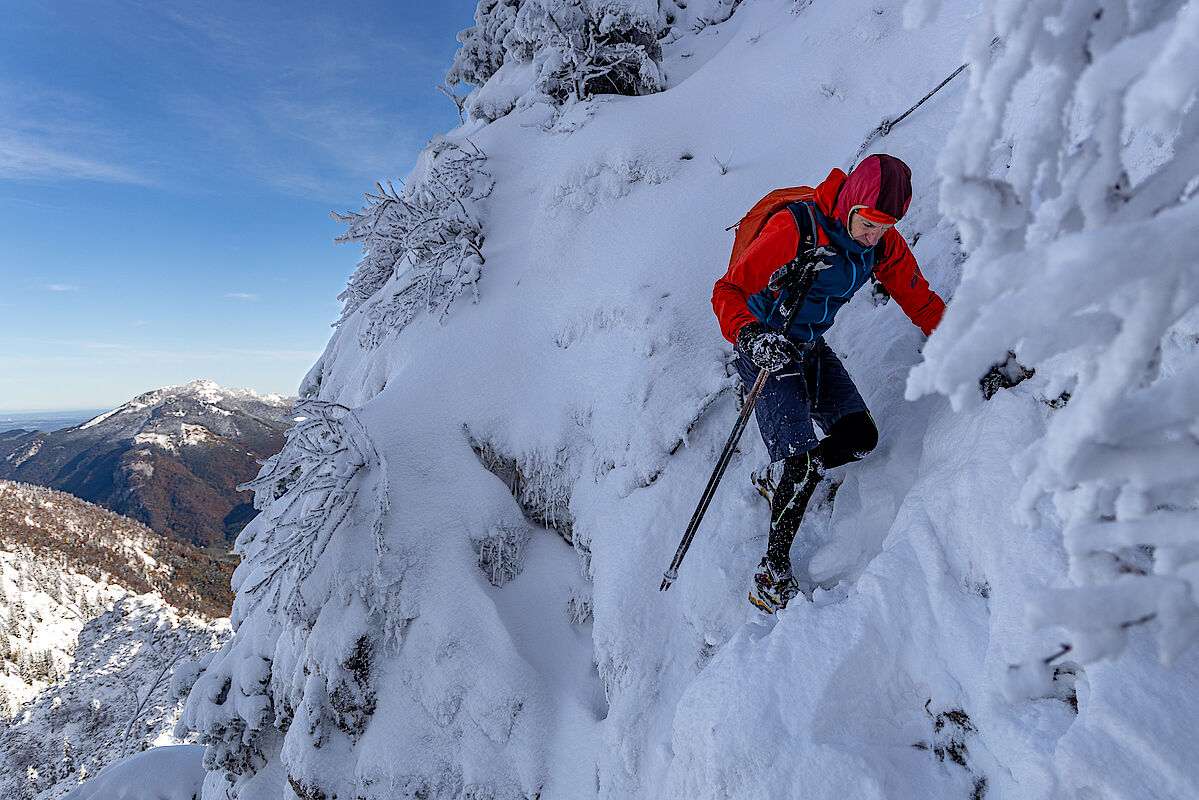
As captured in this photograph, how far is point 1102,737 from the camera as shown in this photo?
144 cm

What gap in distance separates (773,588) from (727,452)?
783 mm

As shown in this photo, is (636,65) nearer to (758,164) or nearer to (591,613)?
(758,164)

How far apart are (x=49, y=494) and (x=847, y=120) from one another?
4825 inches

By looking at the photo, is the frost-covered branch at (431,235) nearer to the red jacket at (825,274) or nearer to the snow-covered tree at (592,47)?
the snow-covered tree at (592,47)

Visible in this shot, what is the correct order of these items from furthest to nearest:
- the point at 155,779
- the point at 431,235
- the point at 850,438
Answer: the point at 155,779, the point at 431,235, the point at 850,438

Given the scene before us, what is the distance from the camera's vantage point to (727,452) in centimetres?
300

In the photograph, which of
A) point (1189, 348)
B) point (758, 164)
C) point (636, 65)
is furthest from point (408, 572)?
point (636, 65)

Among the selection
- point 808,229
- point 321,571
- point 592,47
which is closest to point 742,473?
point 808,229

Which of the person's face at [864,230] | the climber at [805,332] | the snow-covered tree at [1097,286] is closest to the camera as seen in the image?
the snow-covered tree at [1097,286]

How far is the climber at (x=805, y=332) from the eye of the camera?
2.59m

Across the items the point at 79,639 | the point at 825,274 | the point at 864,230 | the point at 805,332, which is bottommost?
the point at 79,639

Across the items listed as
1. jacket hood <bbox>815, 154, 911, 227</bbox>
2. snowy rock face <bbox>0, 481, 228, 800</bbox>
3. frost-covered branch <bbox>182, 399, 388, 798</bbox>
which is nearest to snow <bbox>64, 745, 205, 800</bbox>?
snowy rock face <bbox>0, 481, 228, 800</bbox>

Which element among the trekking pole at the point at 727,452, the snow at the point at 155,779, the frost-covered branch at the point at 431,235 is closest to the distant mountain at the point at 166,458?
the snow at the point at 155,779

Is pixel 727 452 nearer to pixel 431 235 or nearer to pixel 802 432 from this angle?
pixel 802 432
